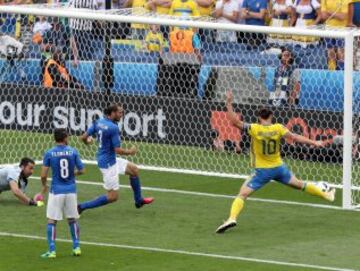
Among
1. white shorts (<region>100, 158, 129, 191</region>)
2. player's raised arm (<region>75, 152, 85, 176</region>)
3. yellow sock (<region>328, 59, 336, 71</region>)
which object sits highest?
yellow sock (<region>328, 59, 336, 71</region>)

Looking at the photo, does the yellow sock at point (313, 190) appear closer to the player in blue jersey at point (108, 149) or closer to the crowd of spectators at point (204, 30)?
the player in blue jersey at point (108, 149)

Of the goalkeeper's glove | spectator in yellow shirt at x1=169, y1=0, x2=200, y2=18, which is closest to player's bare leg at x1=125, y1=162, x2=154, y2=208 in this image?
the goalkeeper's glove

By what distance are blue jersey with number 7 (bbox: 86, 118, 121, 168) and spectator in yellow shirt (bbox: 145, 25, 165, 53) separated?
6207 millimetres

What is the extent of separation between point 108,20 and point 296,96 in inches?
146

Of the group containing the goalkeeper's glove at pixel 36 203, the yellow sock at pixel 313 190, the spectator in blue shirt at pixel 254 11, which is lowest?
the goalkeeper's glove at pixel 36 203

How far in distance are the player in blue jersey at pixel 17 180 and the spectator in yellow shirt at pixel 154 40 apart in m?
6.01

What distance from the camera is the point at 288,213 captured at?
2238 centimetres

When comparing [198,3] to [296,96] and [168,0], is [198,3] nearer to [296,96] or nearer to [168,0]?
[168,0]

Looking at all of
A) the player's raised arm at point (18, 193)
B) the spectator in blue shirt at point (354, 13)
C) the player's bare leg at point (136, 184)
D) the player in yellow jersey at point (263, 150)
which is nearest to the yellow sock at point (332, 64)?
the spectator in blue shirt at point (354, 13)

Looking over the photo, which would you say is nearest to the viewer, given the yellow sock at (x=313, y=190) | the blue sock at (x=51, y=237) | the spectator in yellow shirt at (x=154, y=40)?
the blue sock at (x=51, y=237)

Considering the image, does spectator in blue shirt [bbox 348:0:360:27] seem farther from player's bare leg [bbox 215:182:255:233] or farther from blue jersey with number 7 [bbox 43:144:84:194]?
blue jersey with number 7 [bbox 43:144:84:194]

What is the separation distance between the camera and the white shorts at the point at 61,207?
19.0m

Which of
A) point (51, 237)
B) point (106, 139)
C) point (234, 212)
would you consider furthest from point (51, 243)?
point (106, 139)

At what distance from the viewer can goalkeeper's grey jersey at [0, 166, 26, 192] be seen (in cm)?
2264
